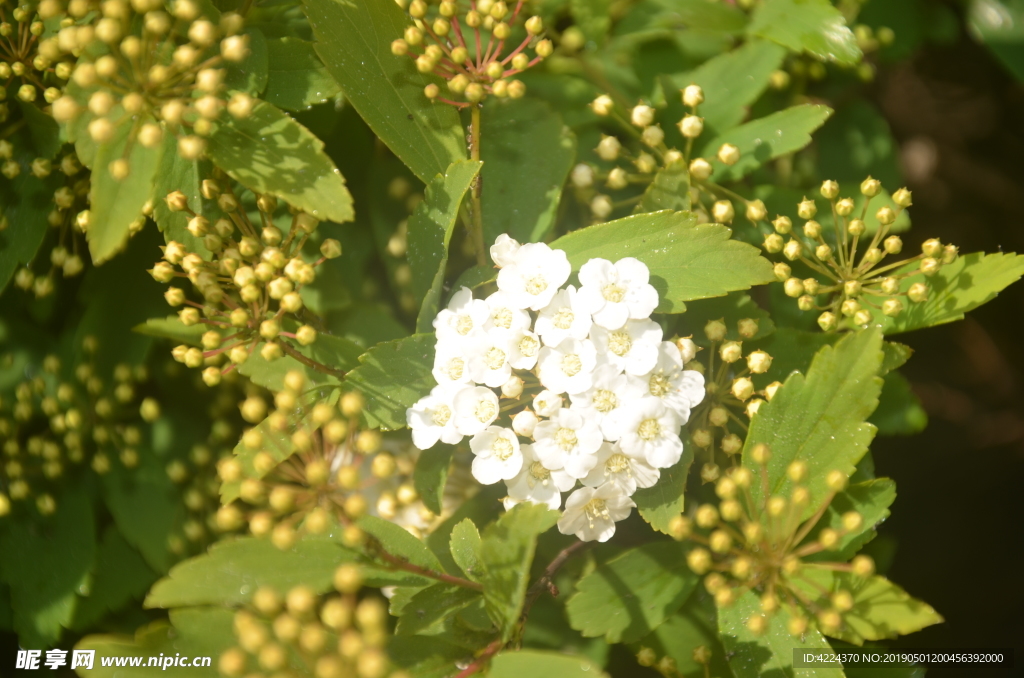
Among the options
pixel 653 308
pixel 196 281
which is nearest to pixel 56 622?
pixel 196 281

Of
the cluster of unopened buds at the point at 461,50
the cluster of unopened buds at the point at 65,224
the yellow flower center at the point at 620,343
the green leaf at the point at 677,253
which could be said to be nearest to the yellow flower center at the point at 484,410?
the yellow flower center at the point at 620,343

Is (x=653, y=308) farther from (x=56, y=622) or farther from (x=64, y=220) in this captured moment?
(x=56, y=622)

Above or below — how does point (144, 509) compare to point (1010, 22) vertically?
below

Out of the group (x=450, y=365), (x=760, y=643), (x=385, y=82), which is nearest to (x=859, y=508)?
(x=760, y=643)

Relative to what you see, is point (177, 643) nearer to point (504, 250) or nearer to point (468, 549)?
point (468, 549)

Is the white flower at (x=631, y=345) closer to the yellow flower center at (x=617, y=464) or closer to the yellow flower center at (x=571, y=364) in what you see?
the yellow flower center at (x=571, y=364)

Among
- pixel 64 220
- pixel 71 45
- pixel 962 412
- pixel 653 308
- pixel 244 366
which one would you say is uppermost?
pixel 71 45
